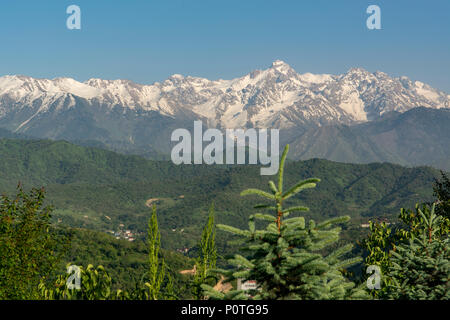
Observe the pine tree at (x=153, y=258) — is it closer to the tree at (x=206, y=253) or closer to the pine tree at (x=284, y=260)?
the tree at (x=206, y=253)

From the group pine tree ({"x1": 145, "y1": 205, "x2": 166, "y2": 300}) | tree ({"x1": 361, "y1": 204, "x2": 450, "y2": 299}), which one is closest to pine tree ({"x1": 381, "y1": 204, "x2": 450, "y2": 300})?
tree ({"x1": 361, "y1": 204, "x2": 450, "y2": 299})

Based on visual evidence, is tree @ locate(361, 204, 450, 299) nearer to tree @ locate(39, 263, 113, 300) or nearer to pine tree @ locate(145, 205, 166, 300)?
pine tree @ locate(145, 205, 166, 300)

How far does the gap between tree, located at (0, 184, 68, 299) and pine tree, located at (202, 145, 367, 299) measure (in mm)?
6906

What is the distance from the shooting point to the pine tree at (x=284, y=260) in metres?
8.22

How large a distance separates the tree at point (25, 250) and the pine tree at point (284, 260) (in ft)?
22.7

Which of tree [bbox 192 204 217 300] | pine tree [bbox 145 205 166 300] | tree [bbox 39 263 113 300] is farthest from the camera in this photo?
tree [bbox 192 204 217 300]

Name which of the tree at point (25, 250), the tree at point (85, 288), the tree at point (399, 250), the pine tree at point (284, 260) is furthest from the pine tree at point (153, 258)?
the tree at point (399, 250)

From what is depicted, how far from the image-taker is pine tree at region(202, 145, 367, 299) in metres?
8.22

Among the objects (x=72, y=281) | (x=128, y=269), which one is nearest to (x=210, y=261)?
(x=72, y=281)

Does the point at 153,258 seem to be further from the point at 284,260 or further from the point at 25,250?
the point at 25,250

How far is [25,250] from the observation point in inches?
569

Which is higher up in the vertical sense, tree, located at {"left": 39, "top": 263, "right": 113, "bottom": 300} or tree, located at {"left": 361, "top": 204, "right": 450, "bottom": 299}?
tree, located at {"left": 361, "top": 204, "right": 450, "bottom": 299}
